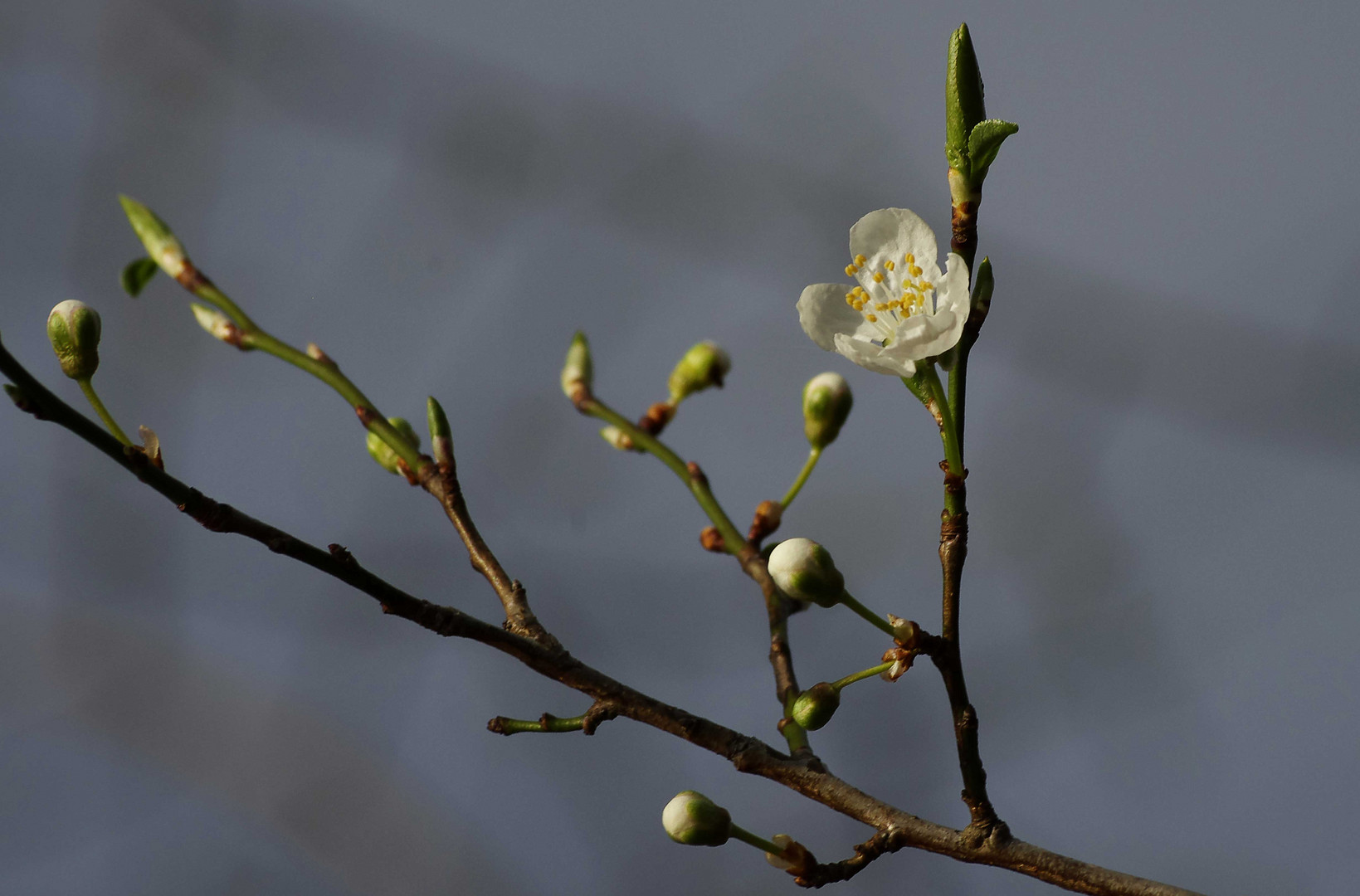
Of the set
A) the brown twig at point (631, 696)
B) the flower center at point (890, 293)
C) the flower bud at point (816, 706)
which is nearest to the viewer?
the brown twig at point (631, 696)

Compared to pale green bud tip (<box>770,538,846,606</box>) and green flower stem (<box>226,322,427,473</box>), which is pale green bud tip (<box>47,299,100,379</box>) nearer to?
green flower stem (<box>226,322,427,473</box>)

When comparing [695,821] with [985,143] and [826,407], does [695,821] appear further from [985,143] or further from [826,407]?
[985,143]

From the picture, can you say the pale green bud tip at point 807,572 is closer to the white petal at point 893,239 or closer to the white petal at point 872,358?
the white petal at point 872,358

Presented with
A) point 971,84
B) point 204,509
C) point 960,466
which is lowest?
point 204,509

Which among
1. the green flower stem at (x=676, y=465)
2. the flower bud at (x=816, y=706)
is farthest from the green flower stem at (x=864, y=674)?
the green flower stem at (x=676, y=465)

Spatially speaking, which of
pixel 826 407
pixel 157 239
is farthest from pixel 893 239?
pixel 157 239

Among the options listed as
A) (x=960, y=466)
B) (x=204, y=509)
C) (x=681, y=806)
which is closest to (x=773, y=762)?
(x=681, y=806)

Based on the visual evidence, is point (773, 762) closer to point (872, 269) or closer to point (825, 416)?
point (825, 416)
